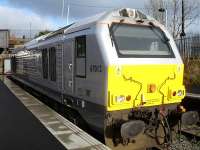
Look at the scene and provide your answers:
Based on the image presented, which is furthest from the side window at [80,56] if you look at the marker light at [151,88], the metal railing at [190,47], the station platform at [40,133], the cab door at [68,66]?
the metal railing at [190,47]

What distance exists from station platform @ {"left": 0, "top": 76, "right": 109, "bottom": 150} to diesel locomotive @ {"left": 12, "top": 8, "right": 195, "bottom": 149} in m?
0.47

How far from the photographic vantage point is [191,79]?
2017 cm

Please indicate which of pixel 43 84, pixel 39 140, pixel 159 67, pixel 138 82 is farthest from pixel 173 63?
pixel 43 84

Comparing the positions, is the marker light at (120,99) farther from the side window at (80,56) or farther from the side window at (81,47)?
the side window at (81,47)

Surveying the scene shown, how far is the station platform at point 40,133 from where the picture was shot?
7.64 metres

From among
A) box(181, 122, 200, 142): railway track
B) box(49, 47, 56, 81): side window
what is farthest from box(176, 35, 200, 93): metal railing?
box(49, 47, 56, 81): side window

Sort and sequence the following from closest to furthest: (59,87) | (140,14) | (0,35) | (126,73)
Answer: (126,73) → (140,14) → (59,87) → (0,35)

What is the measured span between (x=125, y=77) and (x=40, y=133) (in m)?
2.47

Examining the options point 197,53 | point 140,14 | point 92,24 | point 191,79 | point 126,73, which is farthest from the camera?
point 197,53

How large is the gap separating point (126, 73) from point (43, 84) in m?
6.37

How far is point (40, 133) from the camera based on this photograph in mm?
8805

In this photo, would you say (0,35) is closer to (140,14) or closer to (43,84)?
(43,84)

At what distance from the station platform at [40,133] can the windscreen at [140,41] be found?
207 centimetres

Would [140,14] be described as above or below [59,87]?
above
